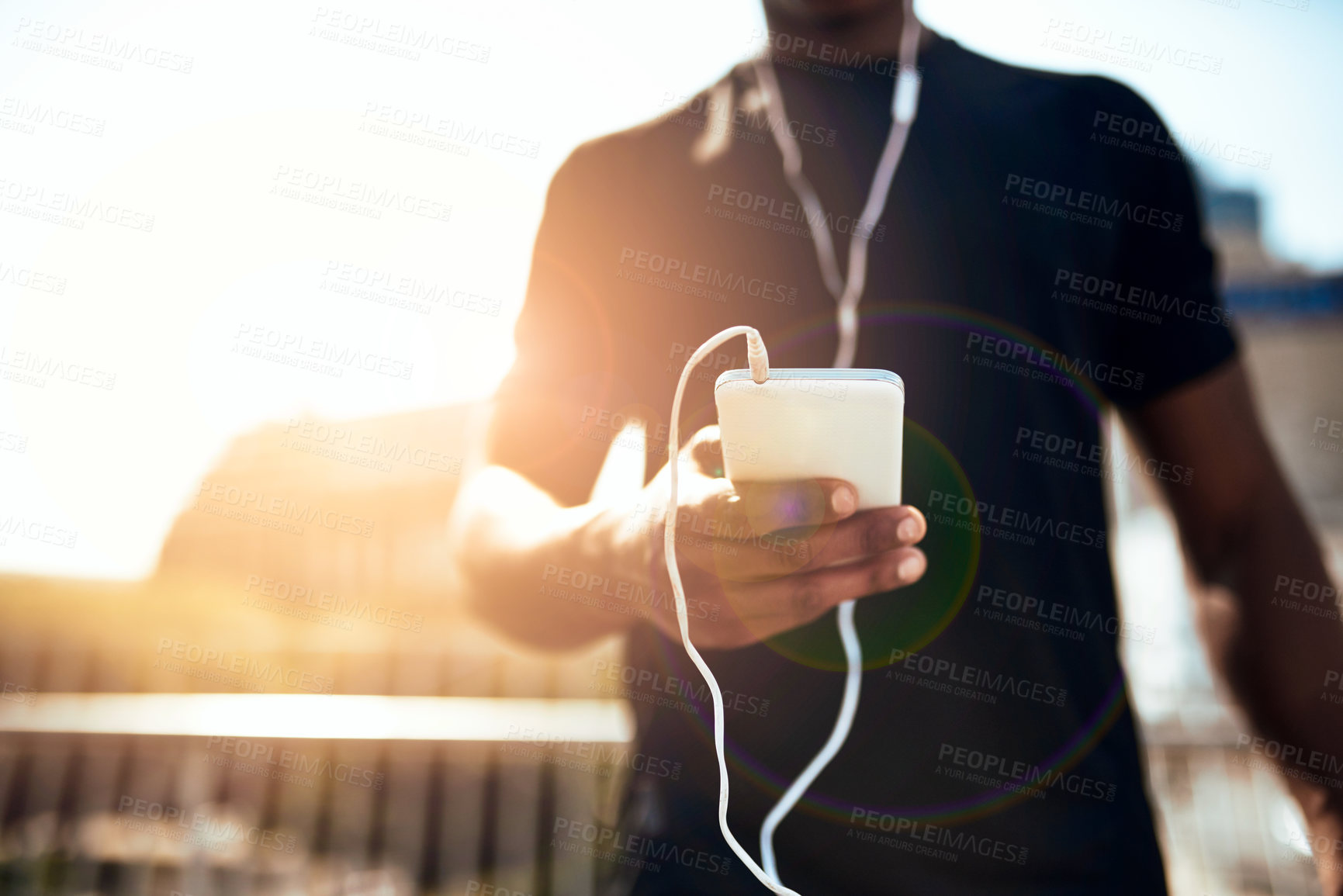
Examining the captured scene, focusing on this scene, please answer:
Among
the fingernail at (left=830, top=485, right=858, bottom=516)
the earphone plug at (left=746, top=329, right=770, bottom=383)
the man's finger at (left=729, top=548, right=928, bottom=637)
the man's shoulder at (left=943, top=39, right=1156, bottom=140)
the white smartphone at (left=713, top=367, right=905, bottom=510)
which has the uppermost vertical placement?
the man's shoulder at (left=943, top=39, right=1156, bottom=140)

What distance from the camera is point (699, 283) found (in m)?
1.24

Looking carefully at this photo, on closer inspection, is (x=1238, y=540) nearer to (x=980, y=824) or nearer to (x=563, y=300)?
(x=980, y=824)

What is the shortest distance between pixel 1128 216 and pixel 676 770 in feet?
3.86

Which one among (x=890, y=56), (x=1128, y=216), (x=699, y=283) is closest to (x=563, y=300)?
(x=699, y=283)

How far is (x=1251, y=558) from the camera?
3.75 ft

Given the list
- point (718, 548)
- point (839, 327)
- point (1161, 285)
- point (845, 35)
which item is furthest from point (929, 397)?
point (845, 35)

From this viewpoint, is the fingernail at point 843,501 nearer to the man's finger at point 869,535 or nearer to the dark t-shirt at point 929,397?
the man's finger at point 869,535

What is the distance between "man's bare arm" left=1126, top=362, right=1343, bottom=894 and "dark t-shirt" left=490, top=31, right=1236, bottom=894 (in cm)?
6

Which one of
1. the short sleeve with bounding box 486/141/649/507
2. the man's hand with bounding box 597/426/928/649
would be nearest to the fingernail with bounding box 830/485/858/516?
the man's hand with bounding box 597/426/928/649

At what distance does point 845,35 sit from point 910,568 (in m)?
1.08

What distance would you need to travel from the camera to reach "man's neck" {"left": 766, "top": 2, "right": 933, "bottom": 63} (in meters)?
1.30

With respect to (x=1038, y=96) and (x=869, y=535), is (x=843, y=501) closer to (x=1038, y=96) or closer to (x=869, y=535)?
(x=869, y=535)

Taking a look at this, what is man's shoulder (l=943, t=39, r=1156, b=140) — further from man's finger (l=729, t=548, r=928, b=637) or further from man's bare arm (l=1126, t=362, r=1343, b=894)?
man's finger (l=729, t=548, r=928, b=637)

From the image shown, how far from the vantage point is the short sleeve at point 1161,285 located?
3.79 feet
